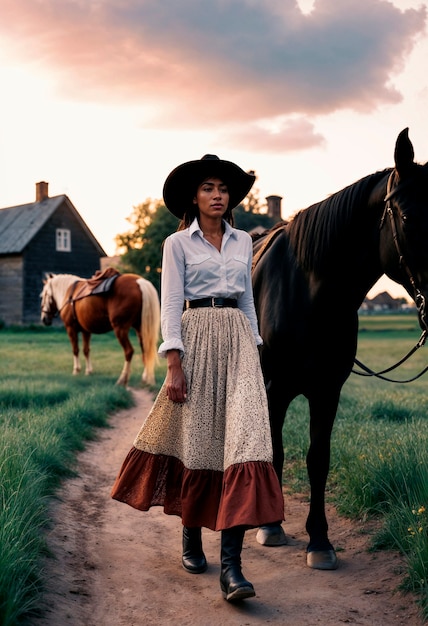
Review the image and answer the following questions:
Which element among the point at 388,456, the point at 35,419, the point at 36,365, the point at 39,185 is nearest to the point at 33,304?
the point at 39,185

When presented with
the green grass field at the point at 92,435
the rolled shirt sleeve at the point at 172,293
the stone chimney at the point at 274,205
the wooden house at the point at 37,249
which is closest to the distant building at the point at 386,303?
the stone chimney at the point at 274,205

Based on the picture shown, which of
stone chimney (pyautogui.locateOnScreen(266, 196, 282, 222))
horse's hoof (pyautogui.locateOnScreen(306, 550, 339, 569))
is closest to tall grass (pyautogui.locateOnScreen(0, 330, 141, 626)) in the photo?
horse's hoof (pyautogui.locateOnScreen(306, 550, 339, 569))

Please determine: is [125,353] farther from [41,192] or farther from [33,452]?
[41,192]

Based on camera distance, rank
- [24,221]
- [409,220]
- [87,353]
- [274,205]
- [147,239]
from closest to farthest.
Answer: [409,220]
[87,353]
[24,221]
[147,239]
[274,205]

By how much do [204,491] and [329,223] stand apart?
1.64 meters

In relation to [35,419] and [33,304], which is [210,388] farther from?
[33,304]

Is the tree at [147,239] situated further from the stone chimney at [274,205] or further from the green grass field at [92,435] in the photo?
the green grass field at [92,435]

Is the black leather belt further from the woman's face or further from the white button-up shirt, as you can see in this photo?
the woman's face

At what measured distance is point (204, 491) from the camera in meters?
3.30

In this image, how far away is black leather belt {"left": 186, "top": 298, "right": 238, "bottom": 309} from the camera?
3.38 metres

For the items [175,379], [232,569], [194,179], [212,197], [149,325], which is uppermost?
[194,179]

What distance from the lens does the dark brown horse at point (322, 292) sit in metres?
3.31

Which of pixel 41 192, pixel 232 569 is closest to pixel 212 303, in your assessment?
pixel 232 569

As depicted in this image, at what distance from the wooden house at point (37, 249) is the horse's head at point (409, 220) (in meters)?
31.0
